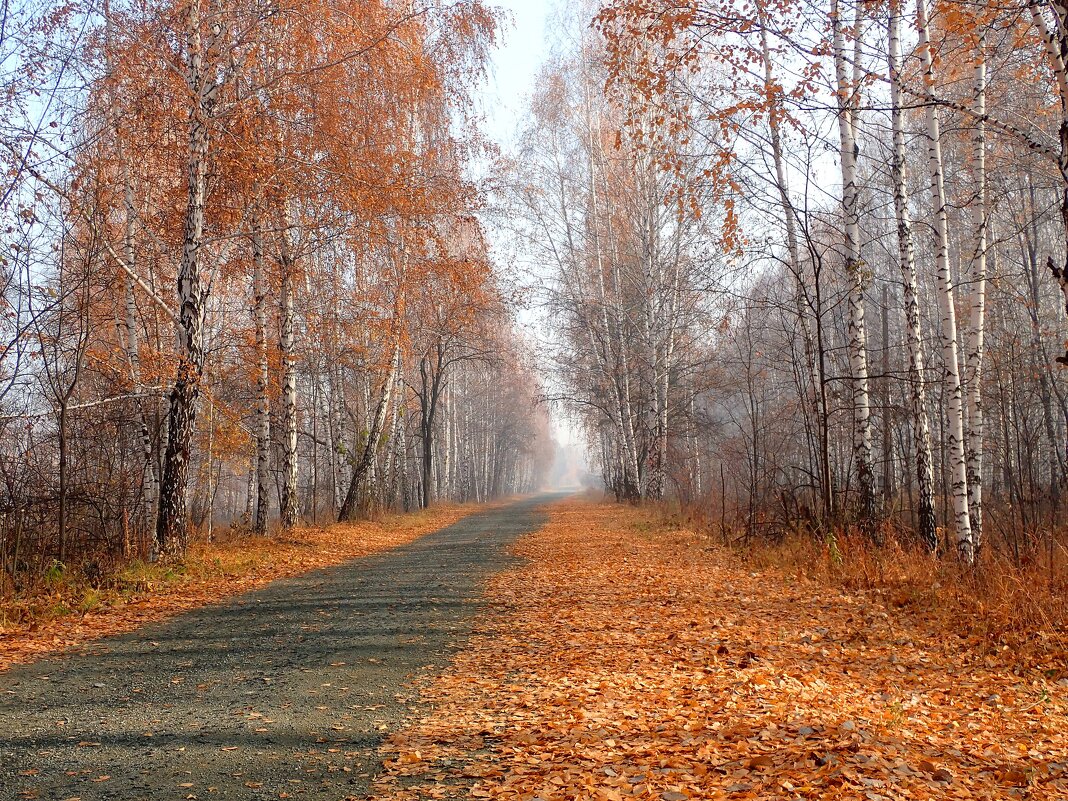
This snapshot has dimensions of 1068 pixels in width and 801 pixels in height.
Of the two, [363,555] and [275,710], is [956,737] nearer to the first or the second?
[275,710]

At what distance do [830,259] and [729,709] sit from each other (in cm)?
2235

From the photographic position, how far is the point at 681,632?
6238 millimetres

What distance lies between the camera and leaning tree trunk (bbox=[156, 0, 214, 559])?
931cm

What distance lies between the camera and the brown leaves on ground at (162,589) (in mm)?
6188

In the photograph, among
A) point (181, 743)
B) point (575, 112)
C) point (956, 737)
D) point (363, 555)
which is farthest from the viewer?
point (575, 112)

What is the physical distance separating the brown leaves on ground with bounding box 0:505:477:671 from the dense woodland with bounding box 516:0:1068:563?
22.4ft

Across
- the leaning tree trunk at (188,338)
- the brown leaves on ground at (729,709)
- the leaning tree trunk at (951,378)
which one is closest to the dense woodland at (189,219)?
the leaning tree trunk at (188,338)

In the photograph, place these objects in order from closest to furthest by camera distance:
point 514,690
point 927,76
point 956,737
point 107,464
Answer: point 956,737 < point 514,690 < point 927,76 < point 107,464

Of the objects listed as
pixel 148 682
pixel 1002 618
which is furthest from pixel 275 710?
pixel 1002 618

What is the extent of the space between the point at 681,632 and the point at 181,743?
12.9ft

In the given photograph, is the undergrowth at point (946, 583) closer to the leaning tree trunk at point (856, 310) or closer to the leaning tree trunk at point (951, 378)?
the leaning tree trunk at point (951, 378)

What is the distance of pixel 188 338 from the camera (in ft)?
31.3

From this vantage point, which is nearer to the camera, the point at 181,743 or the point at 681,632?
the point at 181,743

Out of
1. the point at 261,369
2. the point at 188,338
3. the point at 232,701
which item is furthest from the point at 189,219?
the point at 232,701
